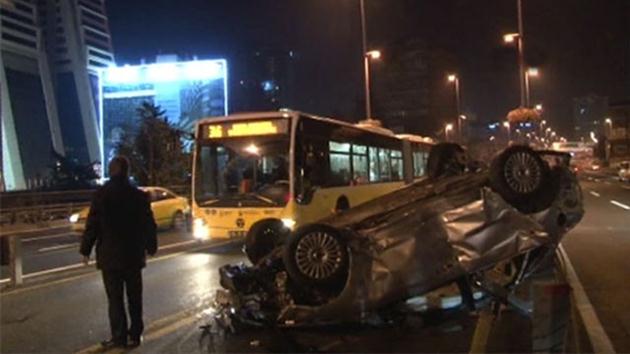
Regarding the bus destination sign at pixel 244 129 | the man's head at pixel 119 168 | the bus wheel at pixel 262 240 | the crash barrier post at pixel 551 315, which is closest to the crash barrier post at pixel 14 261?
the bus destination sign at pixel 244 129

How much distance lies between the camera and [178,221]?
26.9 m

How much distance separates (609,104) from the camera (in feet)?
433

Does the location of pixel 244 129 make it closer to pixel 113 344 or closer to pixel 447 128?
pixel 113 344

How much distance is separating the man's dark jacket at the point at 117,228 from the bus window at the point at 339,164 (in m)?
10.7

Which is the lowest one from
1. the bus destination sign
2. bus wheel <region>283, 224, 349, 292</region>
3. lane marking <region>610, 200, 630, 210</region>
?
lane marking <region>610, 200, 630, 210</region>

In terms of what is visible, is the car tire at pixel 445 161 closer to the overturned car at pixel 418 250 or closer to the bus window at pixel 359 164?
the overturned car at pixel 418 250

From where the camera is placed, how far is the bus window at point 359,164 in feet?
67.7

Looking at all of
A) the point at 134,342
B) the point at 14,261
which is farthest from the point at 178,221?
the point at 134,342

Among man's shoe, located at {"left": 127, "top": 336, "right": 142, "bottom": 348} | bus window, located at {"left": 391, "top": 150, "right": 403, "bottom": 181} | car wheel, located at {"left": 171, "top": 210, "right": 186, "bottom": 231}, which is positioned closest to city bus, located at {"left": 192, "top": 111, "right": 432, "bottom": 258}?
bus window, located at {"left": 391, "top": 150, "right": 403, "bottom": 181}

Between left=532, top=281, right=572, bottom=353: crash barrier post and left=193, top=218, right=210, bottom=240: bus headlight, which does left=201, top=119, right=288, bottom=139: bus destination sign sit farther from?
left=532, top=281, right=572, bottom=353: crash barrier post

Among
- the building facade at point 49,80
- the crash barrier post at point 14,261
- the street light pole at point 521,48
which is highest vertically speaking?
the building facade at point 49,80

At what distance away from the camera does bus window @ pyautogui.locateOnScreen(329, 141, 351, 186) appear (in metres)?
18.8

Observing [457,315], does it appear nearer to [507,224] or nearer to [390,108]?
[507,224]

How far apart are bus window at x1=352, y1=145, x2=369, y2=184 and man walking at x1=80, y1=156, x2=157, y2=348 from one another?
500 inches
